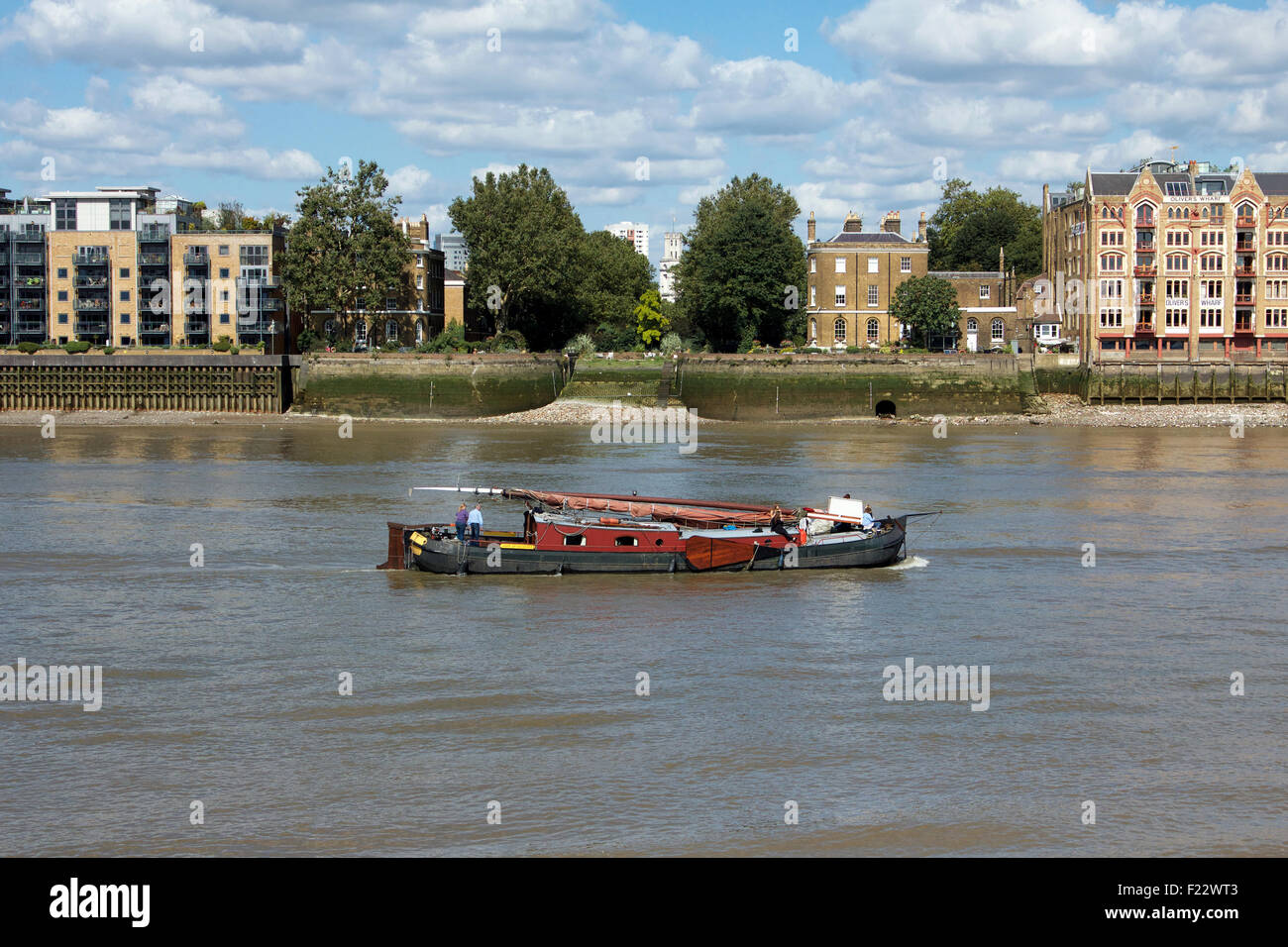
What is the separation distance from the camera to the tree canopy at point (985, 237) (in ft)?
413

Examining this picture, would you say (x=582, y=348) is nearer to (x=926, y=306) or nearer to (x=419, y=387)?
(x=419, y=387)

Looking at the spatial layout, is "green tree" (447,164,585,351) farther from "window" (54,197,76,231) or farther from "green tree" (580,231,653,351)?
"window" (54,197,76,231)

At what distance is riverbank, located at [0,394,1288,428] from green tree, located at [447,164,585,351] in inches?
744

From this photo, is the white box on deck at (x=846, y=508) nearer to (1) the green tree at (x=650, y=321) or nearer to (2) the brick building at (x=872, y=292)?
(2) the brick building at (x=872, y=292)

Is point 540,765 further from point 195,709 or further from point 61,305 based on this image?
point 61,305

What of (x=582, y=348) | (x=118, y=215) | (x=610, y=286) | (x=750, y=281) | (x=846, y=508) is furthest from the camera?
(x=610, y=286)

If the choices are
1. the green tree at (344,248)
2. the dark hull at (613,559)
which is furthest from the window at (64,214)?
the dark hull at (613,559)

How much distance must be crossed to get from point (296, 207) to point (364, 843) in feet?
272

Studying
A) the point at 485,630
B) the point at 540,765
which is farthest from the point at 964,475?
the point at 540,765

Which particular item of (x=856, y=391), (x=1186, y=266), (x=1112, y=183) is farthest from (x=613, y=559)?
(x=1112, y=183)

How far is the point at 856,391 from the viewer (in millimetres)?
83688

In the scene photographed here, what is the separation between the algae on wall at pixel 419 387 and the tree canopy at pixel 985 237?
55.9m

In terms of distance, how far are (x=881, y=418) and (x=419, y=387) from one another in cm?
2793

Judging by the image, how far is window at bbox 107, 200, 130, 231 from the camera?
10462cm
